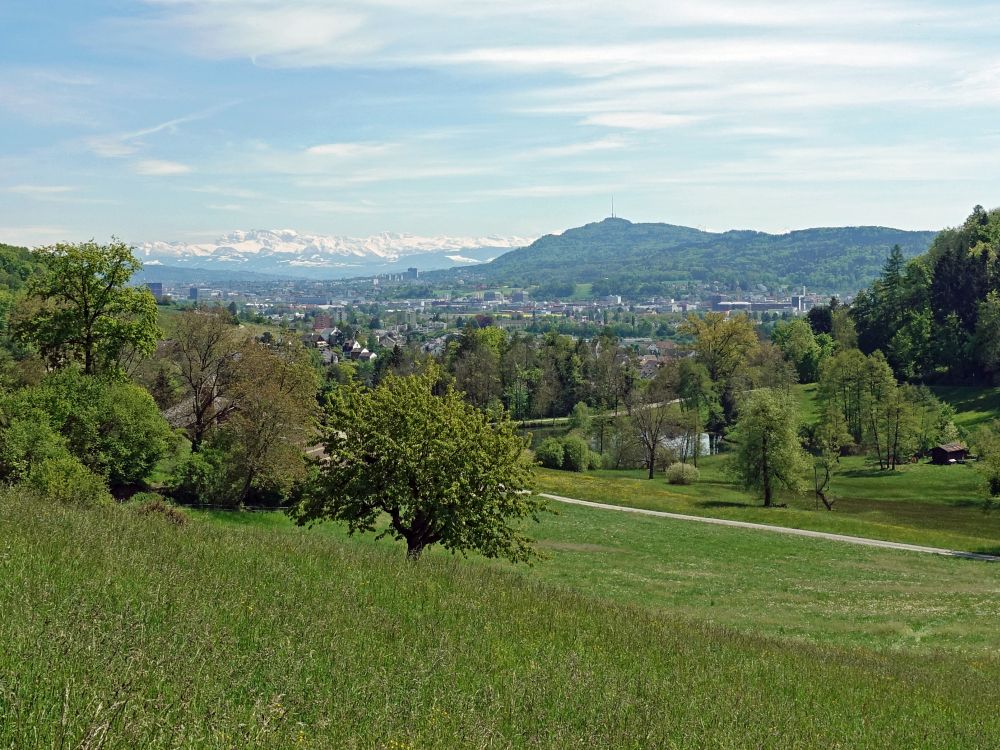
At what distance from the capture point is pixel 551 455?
330 feet

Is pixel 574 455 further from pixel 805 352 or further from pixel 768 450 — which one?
pixel 805 352

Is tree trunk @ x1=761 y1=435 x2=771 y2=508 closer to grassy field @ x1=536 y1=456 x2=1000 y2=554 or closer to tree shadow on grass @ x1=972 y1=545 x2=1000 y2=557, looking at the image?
grassy field @ x1=536 y1=456 x2=1000 y2=554

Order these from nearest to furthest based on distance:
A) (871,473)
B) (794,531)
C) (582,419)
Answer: (794,531), (871,473), (582,419)

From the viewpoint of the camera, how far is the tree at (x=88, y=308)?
3822 cm

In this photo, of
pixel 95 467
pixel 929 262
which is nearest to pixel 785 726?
pixel 95 467

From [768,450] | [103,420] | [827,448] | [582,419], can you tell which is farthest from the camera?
[582,419]

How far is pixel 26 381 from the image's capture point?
144 feet

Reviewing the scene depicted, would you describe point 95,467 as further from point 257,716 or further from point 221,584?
point 257,716

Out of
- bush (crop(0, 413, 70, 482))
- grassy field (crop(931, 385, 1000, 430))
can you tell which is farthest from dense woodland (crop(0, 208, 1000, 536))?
grassy field (crop(931, 385, 1000, 430))

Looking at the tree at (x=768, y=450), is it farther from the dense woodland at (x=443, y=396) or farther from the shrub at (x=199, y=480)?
the shrub at (x=199, y=480)

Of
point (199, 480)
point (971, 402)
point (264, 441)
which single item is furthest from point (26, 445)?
point (971, 402)

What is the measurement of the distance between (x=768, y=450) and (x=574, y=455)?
102ft

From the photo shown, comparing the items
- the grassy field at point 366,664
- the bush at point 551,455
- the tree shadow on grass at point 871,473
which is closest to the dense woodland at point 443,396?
the bush at point 551,455

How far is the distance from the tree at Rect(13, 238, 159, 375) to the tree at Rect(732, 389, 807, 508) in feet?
172
